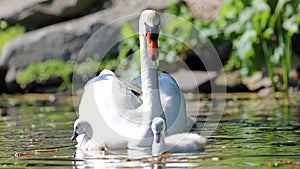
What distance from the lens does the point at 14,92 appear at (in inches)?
694

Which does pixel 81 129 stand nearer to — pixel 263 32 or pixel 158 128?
pixel 158 128

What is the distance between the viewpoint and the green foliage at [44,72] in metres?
17.2

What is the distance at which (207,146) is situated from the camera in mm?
7461

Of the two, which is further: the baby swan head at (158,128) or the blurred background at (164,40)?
the blurred background at (164,40)

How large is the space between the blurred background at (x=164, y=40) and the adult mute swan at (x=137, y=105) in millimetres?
6640

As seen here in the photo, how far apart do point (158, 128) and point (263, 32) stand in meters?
8.05

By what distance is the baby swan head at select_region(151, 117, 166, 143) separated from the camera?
6.97 m

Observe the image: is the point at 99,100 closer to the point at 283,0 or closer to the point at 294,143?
the point at 294,143

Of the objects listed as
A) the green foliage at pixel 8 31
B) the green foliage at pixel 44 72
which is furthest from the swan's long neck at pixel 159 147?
the green foliage at pixel 8 31

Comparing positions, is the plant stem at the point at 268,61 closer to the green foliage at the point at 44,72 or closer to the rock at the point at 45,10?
the green foliage at the point at 44,72

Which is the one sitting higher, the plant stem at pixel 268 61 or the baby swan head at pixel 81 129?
the plant stem at pixel 268 61

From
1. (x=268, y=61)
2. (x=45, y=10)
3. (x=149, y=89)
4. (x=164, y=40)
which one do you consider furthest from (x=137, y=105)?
(x=45, y=10)

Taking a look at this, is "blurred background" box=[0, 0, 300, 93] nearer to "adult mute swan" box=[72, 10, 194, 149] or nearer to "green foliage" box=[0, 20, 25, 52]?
"green foliage" box=[0, 20, 25, 52]

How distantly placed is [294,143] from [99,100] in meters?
1.73
